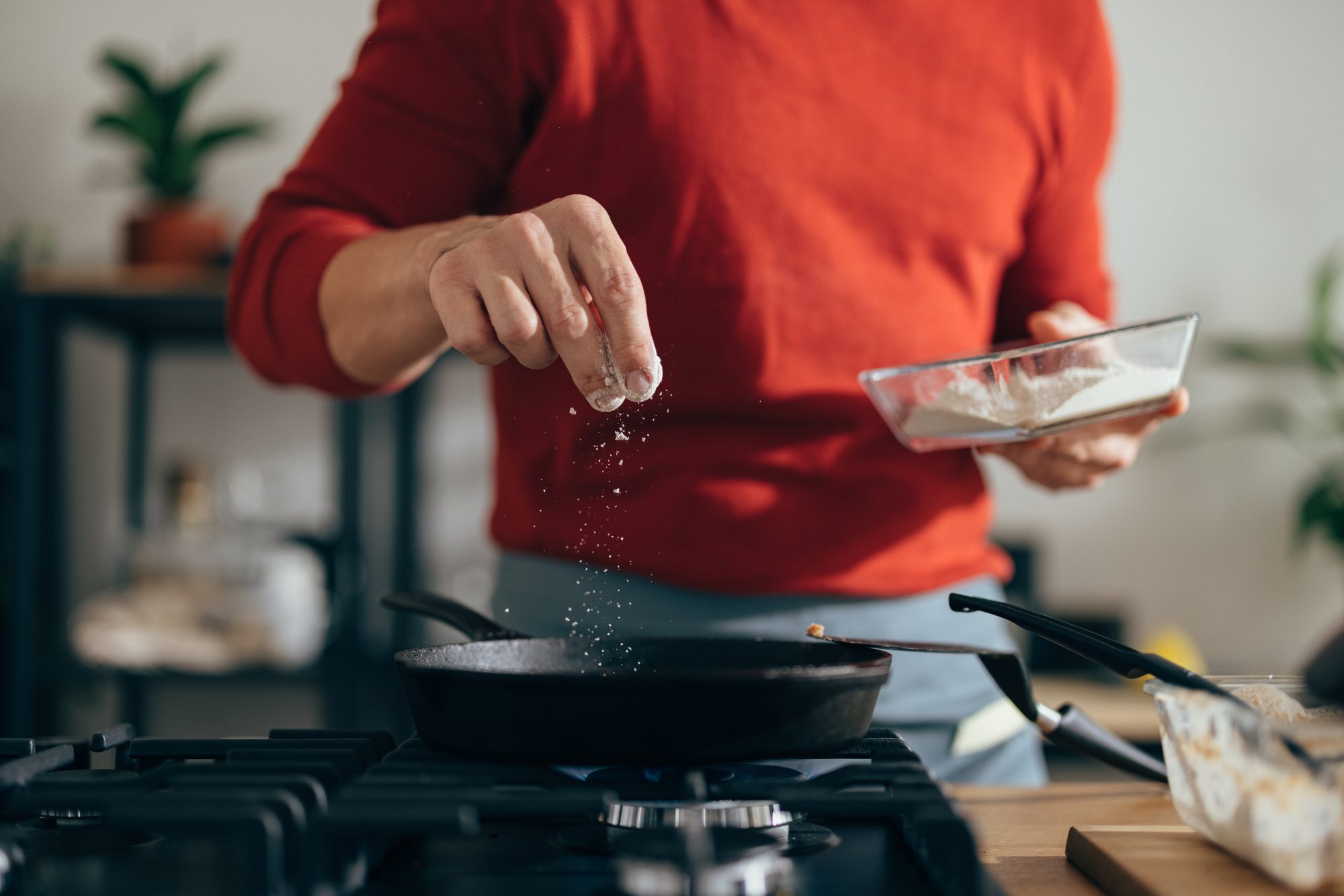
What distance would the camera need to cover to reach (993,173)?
906 millimetres

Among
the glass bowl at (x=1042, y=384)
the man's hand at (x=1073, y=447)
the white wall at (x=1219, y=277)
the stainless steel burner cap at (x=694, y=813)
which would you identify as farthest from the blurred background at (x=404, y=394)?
the stainless steel burner cap at (x=694, y=813)

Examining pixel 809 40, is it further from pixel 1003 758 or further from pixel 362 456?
pixel 362 456

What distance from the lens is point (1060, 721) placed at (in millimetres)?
615

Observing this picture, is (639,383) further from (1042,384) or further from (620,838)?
(1042,384)

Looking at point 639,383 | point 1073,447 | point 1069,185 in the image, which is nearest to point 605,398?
point 639,383

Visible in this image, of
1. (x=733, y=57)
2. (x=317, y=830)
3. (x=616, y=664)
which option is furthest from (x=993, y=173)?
(x=317, y=830)

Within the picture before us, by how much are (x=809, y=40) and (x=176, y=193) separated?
1.69m

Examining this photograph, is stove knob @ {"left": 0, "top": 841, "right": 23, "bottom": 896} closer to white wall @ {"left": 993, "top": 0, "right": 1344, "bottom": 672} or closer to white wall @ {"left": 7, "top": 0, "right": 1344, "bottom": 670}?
white wall @ {"left": 7, "top": 0, "right": 1344, "bottom": 670}

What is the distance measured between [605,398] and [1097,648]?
0.25m

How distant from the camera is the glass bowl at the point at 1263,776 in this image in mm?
403

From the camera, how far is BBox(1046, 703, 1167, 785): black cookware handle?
62 cm

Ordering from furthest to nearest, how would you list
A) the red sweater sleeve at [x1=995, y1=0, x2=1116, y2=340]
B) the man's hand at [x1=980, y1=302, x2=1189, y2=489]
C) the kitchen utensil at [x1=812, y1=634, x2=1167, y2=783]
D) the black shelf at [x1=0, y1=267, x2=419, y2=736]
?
the black shelf at [x1=0, y1=267, x2=419, y2=736], the red sweater sleeve at [x1=995, y1=0, x2=1116, y2=340], the man's hand at [x1=980, y1=302, x2=1189, y2=489], the kitchen utensil at [x1=812, y1=634, x2=1167, y2=783]

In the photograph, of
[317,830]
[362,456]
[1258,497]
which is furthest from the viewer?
[1258,497]

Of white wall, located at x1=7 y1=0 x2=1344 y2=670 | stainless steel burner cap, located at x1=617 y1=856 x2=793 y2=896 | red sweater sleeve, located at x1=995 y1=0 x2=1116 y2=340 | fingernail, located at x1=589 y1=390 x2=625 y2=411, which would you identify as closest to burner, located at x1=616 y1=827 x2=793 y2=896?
stainless steel burner cap, located at x1=617 y1=856 x2=793 y2=896
